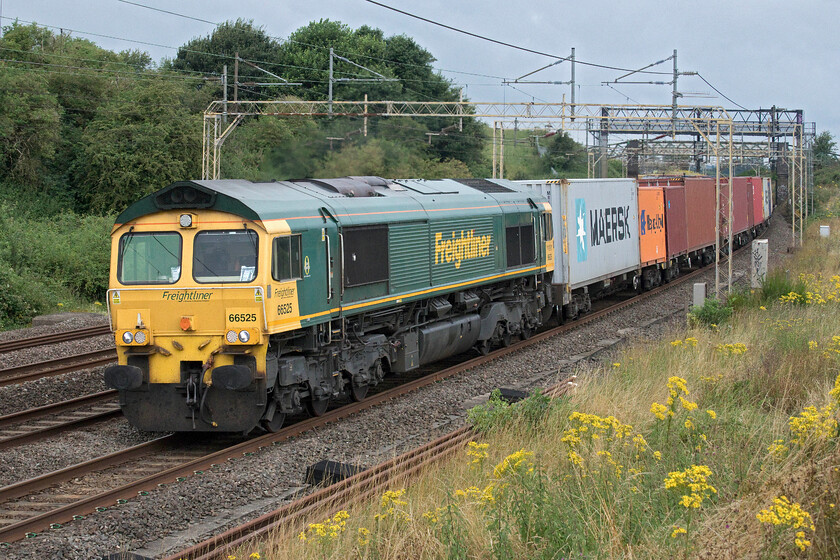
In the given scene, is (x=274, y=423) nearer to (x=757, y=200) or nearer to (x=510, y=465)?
(x=510, y=465)

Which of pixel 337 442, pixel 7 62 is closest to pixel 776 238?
pixel 7 62

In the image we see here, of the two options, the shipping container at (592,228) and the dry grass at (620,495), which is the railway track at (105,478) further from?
the shipping container at (592,228)

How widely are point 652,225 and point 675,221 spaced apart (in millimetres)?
2998

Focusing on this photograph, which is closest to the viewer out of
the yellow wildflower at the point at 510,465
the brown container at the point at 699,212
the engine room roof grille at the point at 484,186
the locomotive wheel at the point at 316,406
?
the yellow wildflower at the point at 510,465

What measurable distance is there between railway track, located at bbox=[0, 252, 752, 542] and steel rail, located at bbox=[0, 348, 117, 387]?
4393mm

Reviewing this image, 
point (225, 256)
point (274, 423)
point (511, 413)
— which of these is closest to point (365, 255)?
point (225, 256)

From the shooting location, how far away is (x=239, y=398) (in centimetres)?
1032

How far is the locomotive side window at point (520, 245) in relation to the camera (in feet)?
57.0

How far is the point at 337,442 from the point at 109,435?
3.06 m

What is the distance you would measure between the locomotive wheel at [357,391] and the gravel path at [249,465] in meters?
0.39

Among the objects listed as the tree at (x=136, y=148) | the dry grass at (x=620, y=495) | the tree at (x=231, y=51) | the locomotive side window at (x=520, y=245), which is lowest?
the dry grass at (x=620, y=495)

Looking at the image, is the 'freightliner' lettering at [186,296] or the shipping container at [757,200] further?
the shipping container at [757,200]

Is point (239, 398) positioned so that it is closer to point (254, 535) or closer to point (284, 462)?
point (284, 462)

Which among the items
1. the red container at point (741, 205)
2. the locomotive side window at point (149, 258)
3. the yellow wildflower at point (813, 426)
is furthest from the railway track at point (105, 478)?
the red container at point (741, 205)
